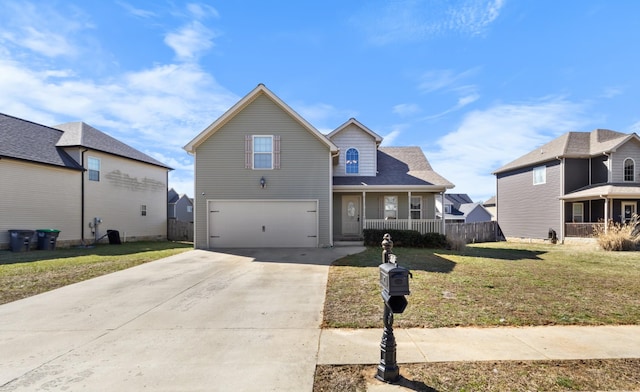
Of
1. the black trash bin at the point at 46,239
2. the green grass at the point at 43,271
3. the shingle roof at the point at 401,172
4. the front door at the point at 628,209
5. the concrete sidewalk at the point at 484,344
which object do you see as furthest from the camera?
the front door at the point at 628,209

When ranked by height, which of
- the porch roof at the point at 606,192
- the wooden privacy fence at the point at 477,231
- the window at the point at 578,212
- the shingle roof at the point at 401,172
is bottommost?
the wooden privacy fence at the point at 477,231

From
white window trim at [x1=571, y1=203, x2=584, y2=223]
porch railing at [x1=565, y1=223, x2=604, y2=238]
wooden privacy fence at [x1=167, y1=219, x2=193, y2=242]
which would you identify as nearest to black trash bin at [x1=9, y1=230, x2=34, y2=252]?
wooden privacy fence at [x1=167, y1=219, x2=193, y2=242]

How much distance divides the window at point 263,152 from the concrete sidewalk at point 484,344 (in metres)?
10.6

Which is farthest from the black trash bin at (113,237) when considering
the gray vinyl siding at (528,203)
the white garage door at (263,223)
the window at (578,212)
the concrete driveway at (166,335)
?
the window at (578,212)

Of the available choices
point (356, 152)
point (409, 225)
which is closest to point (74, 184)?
point (356, 152)

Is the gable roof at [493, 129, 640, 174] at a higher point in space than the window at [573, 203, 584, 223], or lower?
higher

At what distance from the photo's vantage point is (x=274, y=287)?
7281 millimetres

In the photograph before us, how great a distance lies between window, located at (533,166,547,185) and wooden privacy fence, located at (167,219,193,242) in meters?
23.8

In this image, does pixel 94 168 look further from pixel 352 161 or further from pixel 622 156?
pixel 622 156

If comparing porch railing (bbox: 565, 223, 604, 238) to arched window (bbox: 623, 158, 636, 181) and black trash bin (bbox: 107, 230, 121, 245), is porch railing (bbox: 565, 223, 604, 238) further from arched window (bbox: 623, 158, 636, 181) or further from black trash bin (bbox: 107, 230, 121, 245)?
black trash bin (bbox: 107, 230, 121, 245)

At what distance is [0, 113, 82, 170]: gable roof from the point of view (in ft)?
49.2

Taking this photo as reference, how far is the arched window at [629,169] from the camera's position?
63.1ft

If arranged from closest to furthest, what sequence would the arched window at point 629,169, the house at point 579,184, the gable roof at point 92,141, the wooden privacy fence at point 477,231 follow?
1. the gable roof at point 92,141
2. the house at point 579,184
3. the arched window at point 629,169
4. the wooden privacy fence at point 477,231

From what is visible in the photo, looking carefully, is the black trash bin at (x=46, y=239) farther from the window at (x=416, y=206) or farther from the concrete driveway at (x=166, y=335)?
the window at (x=416, y=206)
